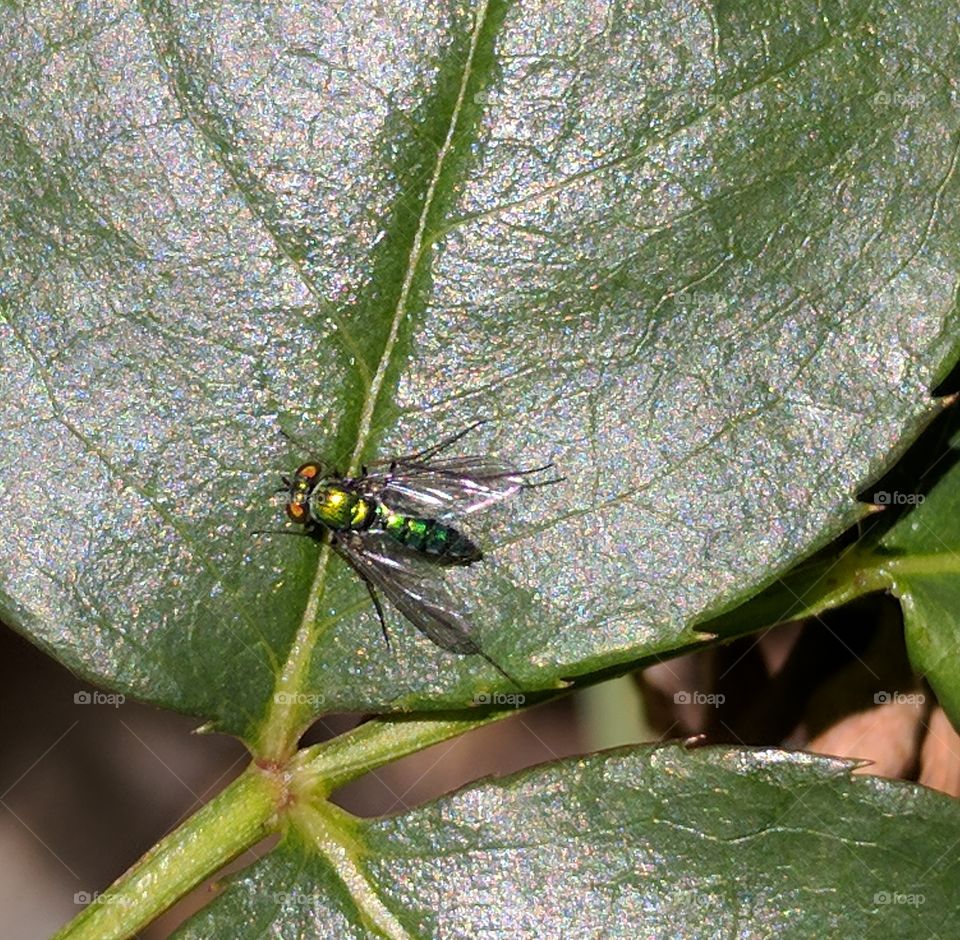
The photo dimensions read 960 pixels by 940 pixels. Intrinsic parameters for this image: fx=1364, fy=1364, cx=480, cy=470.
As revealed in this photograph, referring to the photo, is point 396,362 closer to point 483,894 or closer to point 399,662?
point 399,662

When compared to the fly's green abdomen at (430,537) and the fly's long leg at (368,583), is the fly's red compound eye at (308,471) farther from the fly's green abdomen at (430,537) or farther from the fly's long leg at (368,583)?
the fly's green abdomen at (430,537)

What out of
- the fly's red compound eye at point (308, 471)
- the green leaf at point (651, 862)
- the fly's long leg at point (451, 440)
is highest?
the fly's long leg at point (451, 440)

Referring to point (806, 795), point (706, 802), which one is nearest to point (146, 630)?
point (706, 802)

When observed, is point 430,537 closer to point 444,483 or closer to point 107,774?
point 444,483

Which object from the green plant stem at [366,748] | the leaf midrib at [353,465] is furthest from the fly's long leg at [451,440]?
the green plant stem at [366,748]

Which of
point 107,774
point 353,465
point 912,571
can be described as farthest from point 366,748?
point 107,774

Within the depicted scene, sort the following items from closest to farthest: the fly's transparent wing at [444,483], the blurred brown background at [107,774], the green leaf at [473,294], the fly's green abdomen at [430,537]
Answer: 1. the green leaf at [473,294]
2. the fly's transparent wing at [444,483]
3. the fly's green abdomen at [430,537]
4. the blurred brown background at [107,774]
